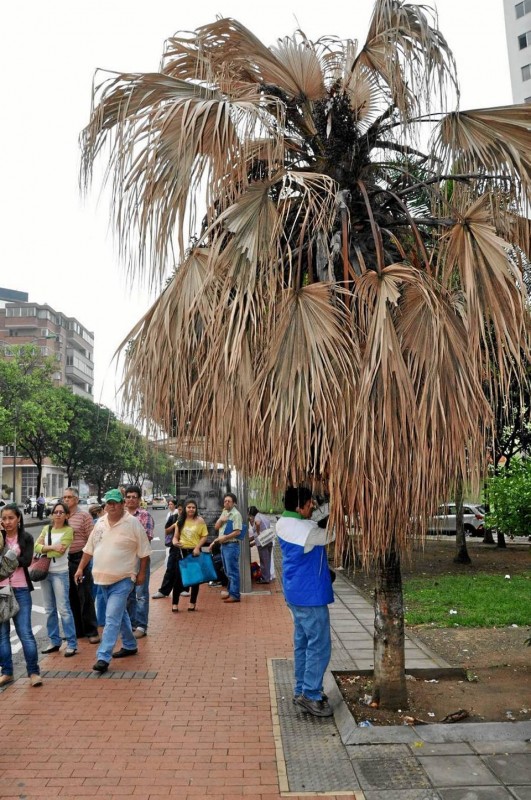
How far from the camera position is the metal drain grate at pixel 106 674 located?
6.56 m

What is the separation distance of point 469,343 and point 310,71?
2.60 metres

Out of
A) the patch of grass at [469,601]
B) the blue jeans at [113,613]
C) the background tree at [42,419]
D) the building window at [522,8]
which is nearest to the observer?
the blue jeans at [113,613]

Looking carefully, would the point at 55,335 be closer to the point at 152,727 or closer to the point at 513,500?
the point at 513,500

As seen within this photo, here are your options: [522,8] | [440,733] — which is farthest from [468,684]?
[522,8]

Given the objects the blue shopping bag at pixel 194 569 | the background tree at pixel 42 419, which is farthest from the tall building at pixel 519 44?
the blue shopping bag at pixel 194 569

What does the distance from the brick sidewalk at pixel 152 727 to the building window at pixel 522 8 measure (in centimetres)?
6380

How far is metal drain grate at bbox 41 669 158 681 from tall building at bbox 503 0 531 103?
6146cm

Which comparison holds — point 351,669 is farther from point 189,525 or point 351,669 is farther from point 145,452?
point 189,525

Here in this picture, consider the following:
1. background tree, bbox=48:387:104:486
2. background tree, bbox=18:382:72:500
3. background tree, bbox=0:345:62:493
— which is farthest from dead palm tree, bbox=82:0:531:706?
background tree, bbox=48:387:104:486

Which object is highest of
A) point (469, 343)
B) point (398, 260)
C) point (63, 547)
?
point (398, 260)

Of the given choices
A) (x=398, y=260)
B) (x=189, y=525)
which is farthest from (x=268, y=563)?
(x=398, y=260)

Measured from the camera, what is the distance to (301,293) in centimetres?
443

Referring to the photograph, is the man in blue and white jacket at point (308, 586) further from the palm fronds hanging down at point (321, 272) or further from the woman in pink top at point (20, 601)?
the woman in pink top at point (20, 601)

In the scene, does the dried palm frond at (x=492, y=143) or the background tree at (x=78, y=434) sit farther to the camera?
the background tree at (x=78, y=434)
